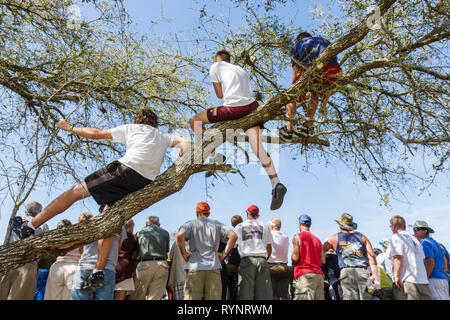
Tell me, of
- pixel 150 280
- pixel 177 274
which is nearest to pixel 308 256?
pixel 177 274

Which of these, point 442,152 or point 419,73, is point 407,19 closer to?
point 419,73

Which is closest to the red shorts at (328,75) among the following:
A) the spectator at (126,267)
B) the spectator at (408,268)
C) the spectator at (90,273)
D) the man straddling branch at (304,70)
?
the man straddling branch at (304,70)

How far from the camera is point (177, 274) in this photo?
17.5 feet

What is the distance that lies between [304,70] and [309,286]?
3274 millimetres

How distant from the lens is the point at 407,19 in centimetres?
576

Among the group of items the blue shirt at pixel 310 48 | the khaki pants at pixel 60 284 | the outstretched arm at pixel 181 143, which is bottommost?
the khaki pants at pixel 60 284

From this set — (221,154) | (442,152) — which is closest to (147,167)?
(221,154)

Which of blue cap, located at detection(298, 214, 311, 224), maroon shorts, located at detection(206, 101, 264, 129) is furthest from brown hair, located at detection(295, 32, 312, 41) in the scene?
blue cap, located at detection(298, 214, 311, 224)

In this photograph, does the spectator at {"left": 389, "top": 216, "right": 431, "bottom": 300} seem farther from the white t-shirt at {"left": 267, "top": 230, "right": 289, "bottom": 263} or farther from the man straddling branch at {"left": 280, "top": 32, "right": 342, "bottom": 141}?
the man straddling branch at {"left": 280, "top": 32, "right": 342, "bottom": 141}

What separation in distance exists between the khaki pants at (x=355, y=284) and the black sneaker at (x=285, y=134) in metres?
2.21

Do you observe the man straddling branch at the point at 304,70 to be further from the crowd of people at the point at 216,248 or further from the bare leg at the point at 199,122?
the bare leg at the point at 199,122

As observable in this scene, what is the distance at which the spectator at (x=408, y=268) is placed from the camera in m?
4.88
